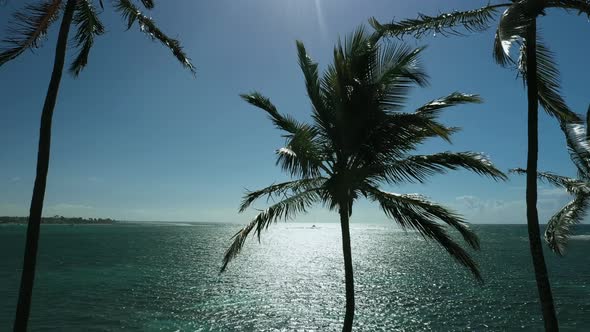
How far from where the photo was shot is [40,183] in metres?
7.04

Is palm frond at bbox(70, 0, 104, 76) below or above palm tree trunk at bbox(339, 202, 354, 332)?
above

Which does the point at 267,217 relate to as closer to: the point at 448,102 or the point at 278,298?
the point at 448,102

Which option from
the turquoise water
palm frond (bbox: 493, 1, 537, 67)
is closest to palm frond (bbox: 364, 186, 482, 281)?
palm frond (bbox: 493, 1, 537, 67)

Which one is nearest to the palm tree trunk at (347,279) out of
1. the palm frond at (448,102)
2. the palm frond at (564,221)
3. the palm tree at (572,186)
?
the palm frond at (448,102)

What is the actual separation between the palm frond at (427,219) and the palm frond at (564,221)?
895 cm

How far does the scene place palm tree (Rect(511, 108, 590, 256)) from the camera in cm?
1016

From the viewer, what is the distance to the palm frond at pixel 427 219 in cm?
748

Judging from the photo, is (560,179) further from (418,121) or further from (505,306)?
(505,306)

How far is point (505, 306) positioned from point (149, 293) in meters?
32.9

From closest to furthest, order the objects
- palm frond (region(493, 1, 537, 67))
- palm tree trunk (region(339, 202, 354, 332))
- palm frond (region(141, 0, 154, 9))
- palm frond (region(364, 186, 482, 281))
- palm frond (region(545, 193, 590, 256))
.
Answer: palm frond (region(493, 1, 537, 67)), palm frond (region(364, 186, 482, 281)), palm tree trunk (region(339, 202, 354, 332)), palm frond (region(141, 0, 154, 9)), palm frond (region(545, 193, 590, 256))

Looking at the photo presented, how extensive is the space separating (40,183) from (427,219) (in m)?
7.97

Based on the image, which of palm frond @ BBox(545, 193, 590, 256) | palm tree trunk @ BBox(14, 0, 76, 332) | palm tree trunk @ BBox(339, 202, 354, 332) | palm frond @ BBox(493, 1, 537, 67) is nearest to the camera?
palm frond @ BBox(493, 1, 537, 67)

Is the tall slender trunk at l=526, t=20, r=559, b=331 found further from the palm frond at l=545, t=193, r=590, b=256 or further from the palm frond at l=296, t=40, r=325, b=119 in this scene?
the palm frond at l=545, t=193, r=590, b=256

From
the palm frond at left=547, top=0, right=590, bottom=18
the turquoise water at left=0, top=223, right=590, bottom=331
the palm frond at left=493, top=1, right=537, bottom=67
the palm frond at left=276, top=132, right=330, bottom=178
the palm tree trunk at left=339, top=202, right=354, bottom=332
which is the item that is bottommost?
the turquoise water at left=0, top=223, right=590, bottom=331
